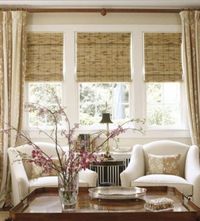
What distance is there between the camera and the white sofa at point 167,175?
14.9 feet

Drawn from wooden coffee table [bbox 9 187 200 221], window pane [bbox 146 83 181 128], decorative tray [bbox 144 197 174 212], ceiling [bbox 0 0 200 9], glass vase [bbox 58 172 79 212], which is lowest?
wooden coffee table [bbox 9 187 200 221]

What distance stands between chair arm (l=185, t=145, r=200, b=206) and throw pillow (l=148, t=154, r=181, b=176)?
0.14 m

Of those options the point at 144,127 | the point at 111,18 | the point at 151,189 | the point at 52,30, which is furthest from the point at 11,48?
the point at 151,189

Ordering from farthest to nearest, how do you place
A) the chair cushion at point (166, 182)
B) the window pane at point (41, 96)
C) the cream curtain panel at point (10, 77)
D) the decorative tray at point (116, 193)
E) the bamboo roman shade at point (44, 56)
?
the window pane at point (41, 96), the bamboo roman shade at point (44, 56), the cream curtain panel at point (10, 77), the chair cushion at point (166, 182), the decorative tray at point (116, 193)

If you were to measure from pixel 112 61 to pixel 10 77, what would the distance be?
4.85 ft

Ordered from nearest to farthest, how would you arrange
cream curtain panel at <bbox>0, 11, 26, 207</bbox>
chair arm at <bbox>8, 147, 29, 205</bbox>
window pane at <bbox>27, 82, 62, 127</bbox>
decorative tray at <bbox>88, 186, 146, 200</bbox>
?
decorative tray at <bbox>88, 186, 146, 200</bbox> → chair arm at <bbox>8, 147, 29, 205</bbox> → cream curtain panel at <bbox>0, 11, 26, 207</bbox> → window pane at <bbox>27, 82, 62, 127</bbox>

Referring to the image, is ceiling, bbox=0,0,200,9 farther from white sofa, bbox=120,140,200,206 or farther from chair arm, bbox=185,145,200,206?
chair arm, bbox=185,145,200,206

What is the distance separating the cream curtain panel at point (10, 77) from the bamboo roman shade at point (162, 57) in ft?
5.90

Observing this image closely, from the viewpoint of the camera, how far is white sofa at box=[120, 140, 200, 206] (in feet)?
14.9

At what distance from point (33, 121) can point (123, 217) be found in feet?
10.8

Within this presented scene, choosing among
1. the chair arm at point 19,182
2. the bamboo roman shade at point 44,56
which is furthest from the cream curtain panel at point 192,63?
the chair arm at point 19,182

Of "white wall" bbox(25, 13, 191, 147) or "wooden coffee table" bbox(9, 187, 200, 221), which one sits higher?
"white wall" bbox(25, 13, 191, 147)

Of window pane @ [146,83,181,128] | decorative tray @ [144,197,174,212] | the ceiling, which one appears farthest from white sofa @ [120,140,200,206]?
the ceiling

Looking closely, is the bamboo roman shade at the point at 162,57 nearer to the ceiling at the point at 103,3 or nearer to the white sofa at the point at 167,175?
Result: the ceiling at the point at 103,3
